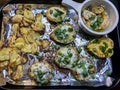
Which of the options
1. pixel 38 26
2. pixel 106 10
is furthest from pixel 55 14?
pixel 106 10

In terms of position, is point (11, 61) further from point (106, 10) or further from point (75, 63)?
point (106, 10)

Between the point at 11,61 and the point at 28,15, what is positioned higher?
the point at 28,15

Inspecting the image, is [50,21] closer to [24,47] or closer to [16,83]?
[24,47]

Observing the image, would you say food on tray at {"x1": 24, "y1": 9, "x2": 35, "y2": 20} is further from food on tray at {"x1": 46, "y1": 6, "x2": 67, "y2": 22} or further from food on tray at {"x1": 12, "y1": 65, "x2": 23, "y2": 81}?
food on tray at {"x1": 12, "y1": 65, "x2": 23, "y2": 81}

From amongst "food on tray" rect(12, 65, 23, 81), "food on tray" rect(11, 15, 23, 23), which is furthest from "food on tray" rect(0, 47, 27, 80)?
"food on tray" rect(11, 15, 23, 23)

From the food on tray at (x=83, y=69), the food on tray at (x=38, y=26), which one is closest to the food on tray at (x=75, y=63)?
the food on tray at (x=83, y=69)

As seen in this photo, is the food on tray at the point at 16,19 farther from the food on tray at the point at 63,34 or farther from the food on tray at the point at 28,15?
the food on tray at the point at 63,34

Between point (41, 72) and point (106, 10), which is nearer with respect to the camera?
point (41, 72)
